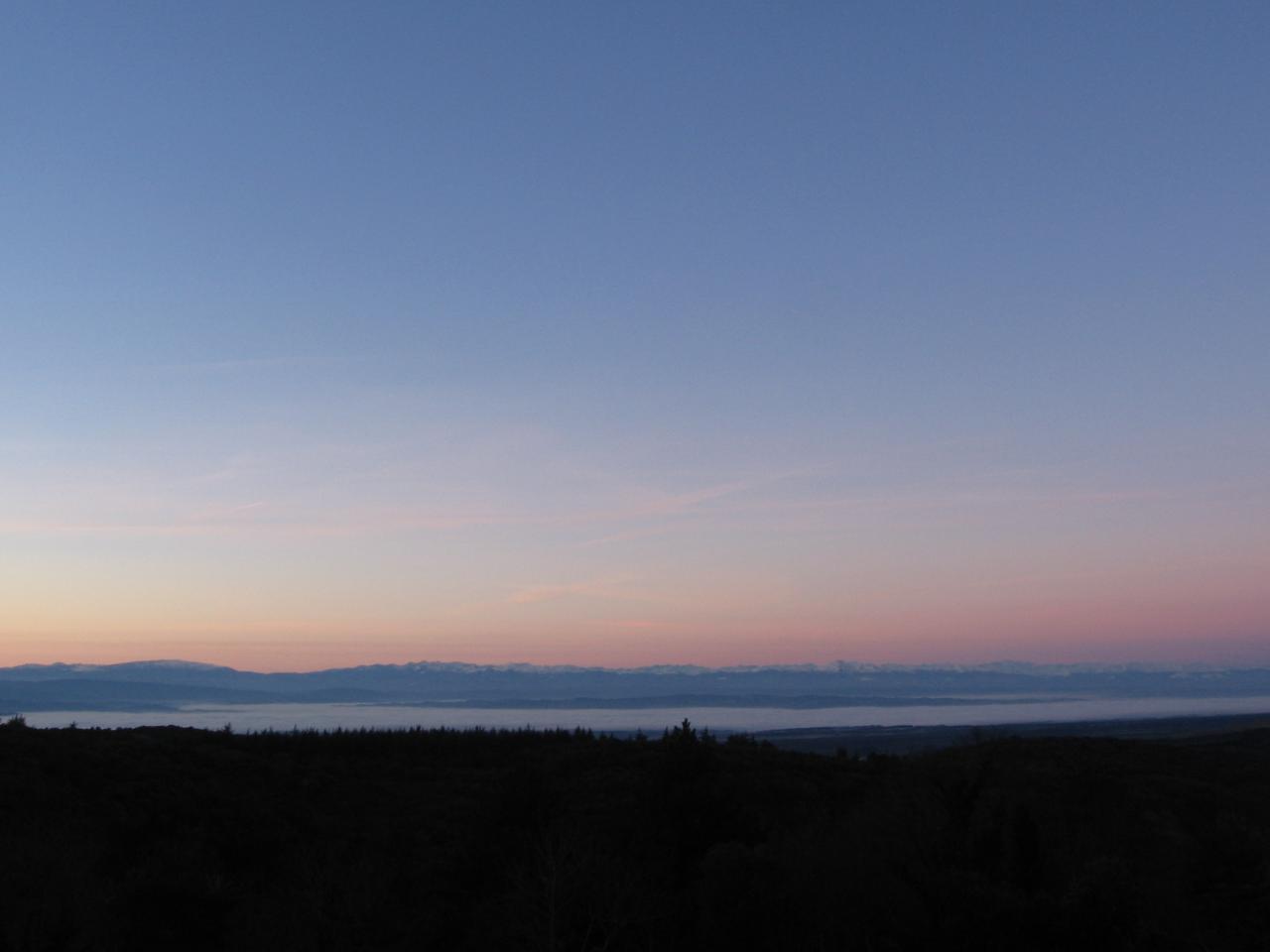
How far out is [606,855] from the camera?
16.1 m

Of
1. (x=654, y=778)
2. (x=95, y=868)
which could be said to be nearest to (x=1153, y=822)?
(x=654, y=778)

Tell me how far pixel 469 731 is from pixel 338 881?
18708 millimetres

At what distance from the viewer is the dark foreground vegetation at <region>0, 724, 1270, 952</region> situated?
12914 millimetres

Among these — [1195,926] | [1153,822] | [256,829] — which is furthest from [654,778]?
[1153,822]

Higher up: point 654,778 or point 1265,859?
point 654,778

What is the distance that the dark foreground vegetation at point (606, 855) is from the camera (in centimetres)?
1291

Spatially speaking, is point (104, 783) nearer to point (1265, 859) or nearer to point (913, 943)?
point (913, 943)

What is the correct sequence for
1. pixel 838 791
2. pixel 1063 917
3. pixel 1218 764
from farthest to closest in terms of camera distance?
1. pixel 1218 764
2. pixel 838 791
3. pixel 1063 917

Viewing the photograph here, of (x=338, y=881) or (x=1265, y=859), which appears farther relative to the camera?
(x=1265, y=859)

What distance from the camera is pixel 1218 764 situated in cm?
3138

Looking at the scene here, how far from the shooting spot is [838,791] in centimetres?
2597

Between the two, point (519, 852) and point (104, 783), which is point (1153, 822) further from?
point (104, 783)

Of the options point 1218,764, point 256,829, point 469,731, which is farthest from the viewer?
→ point 469,731

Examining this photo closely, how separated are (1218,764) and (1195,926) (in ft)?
59.8
